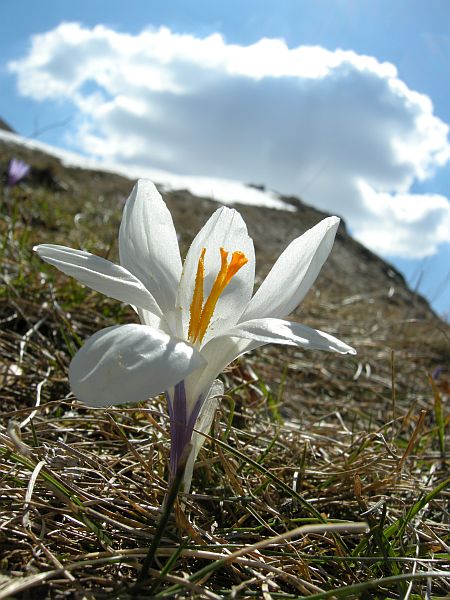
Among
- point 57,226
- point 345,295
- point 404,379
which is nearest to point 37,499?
point 404,379

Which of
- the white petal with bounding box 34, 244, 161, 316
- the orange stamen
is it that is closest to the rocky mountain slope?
the orange stamen

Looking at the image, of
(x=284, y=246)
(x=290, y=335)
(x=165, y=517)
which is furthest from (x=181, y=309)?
(x=284, y=246)

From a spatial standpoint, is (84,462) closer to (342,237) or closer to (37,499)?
(37,499)

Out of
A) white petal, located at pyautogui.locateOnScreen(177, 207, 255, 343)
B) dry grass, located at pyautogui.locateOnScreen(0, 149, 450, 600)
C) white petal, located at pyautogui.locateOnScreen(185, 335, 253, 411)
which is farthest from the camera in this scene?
white petal, located at pyautogui.locateOnScreen(177, 207, 255, 343)

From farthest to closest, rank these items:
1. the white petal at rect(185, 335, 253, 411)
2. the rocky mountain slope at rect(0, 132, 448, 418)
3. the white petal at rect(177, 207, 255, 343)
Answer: the rocky mountain slope at rect(0, 132, 448, 418)
the white petal at rect(177, 207, 255, 343)
the white petal at rect(185, 335, 253, 411)

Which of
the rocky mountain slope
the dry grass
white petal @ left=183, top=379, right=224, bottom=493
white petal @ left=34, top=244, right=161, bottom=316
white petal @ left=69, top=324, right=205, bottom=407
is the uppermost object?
the rocky mountain slope

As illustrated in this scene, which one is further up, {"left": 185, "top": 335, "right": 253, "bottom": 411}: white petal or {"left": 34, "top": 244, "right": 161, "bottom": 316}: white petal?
{"left": 34, "top": 244, "right": 161, "bottom": 316}: white petal

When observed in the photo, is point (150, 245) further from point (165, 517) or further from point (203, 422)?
point (165, 517)

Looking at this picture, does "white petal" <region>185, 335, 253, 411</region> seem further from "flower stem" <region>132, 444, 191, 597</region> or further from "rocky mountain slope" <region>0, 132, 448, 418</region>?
"rocky mountain slope" <region>0, 132, 448, 418</region>

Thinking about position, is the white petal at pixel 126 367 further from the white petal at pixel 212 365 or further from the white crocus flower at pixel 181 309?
the white petal at pixel 212 365
